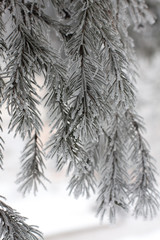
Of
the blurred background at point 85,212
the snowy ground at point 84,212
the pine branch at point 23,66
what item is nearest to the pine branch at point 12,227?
the pine branch at point 23,66

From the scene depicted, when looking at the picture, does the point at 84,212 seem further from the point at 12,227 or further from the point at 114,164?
the point at 12,227

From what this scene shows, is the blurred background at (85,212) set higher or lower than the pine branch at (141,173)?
higher

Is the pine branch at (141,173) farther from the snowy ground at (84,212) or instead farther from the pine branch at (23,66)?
the snowy ground at (84,212)

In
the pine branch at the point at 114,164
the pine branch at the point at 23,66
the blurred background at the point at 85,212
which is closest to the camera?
the pine branch at the point at 23,66

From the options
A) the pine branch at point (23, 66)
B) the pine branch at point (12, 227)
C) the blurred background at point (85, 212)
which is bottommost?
the pine branch at point (12, 227)

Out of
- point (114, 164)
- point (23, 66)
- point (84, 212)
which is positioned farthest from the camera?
point (84, 212)

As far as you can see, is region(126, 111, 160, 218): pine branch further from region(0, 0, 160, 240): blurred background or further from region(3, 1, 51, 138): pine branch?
region(0, 0, 160, 240): blurred background

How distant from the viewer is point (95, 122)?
0.70m

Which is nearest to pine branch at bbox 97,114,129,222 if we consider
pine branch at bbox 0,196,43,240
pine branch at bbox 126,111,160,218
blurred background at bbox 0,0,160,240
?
pine branch at bbox 126,111,160,218

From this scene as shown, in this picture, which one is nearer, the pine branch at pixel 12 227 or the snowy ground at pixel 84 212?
the pine branch at pixel 12 227

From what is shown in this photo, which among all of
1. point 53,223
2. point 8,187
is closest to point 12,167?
point 8,187

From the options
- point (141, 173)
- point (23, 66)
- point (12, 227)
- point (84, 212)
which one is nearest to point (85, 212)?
point (84, 212)

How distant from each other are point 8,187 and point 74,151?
509cm

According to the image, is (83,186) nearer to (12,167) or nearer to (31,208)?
(31,208)
